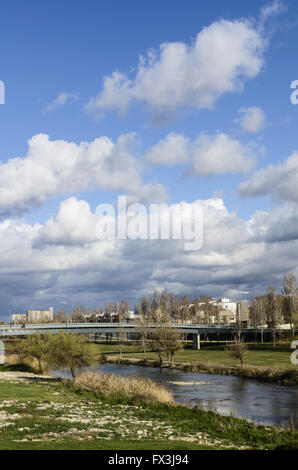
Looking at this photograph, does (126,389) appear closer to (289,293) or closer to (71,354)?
(71,354)

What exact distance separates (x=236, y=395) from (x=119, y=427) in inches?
1373

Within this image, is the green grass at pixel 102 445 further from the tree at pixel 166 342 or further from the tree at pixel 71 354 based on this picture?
the tree at pixel 166 342

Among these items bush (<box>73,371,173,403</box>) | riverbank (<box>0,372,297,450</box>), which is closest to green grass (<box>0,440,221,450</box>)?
riverbank (<box>0,372,297,450</box>)

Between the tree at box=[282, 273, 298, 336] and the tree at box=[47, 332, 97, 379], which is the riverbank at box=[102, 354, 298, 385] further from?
the tree at box=[282, 273, 298, 336]

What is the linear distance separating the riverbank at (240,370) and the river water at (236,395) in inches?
119

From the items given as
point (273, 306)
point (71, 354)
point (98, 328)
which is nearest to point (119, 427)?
point (71, 354)

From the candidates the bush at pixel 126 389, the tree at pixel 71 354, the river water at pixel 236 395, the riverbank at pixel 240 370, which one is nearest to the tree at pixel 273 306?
the riverbank at pixel 240 370

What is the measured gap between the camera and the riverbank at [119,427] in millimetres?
28422

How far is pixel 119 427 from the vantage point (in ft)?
113

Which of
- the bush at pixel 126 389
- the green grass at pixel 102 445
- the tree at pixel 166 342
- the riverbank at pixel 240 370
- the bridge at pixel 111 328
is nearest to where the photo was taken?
the green grass at pixel 102 445
